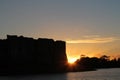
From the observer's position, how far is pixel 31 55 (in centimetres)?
16712

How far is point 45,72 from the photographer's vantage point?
16738 cm

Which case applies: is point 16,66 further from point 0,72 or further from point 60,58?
point 60,58

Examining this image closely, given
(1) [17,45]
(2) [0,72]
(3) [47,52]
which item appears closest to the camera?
(2) [0,72]

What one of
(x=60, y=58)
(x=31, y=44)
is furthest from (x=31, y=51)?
(x=60, y=58)

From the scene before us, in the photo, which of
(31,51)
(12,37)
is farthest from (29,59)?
(12,37)

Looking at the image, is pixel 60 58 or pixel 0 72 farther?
pixel 60 58

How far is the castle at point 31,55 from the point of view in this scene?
156375 mm

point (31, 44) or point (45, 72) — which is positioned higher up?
point (31, 44)

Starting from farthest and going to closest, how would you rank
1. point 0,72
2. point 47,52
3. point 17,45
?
1. point 47,52
2. point 17,45
3. point 0,72

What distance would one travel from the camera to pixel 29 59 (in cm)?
16525

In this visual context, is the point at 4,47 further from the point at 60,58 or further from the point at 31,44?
the point at 60,58

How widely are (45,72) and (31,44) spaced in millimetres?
14111

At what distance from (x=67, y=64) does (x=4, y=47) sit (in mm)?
34926

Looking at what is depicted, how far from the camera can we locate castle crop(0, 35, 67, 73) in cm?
15638
